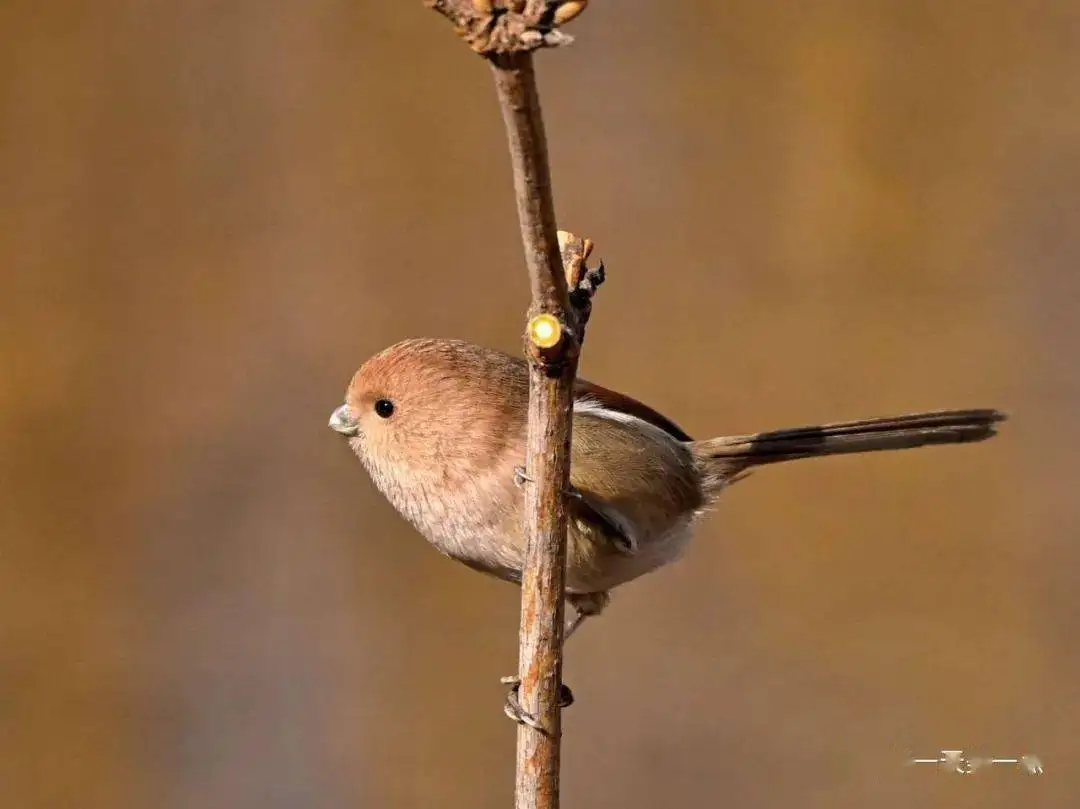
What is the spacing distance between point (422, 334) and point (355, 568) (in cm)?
80

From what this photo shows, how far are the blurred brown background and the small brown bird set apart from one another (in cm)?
162

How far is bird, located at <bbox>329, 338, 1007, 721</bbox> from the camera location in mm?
2088

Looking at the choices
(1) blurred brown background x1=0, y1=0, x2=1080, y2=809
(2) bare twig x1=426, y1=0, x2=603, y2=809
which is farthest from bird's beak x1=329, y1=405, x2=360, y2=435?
(1) blurred brown background x1=0, y1=0, x2=1080, y2=809

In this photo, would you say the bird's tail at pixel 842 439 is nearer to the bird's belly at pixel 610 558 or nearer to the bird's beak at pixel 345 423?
the bird's belly at pixel 610 558

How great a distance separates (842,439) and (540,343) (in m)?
1.16

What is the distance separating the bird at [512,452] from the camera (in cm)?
209

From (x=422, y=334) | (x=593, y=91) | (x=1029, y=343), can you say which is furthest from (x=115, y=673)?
(x=1029, y=343)

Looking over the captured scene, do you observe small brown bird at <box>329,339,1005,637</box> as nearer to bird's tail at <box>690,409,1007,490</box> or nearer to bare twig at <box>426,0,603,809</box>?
bird's tail at <box>690,409,1007,490</box>

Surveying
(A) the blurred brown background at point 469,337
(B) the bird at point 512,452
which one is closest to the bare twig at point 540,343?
(B) the bird at point 512,452

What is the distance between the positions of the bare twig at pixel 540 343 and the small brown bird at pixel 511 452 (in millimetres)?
485

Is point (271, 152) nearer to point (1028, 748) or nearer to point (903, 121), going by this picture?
point (903, 121)

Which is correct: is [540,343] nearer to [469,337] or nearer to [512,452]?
[512,452]

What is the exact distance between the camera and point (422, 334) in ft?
13.1

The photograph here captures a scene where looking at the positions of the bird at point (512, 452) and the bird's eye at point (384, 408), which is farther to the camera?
the bird's eye at point (384, 408)
